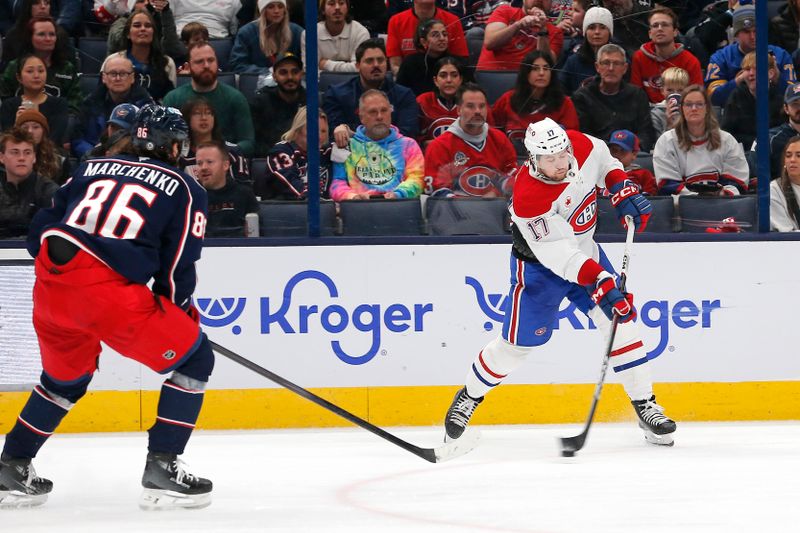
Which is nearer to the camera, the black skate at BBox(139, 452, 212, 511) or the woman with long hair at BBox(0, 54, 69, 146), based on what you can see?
the black skate at BBox(139, 452, 212, 511)

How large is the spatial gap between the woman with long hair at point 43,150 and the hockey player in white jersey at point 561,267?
185 centimetres

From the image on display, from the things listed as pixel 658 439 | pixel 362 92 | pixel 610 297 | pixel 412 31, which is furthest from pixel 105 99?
pixel 658 439

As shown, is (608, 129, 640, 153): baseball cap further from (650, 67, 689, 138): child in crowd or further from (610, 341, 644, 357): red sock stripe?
(610, 341, 644, 357): red sock stripe

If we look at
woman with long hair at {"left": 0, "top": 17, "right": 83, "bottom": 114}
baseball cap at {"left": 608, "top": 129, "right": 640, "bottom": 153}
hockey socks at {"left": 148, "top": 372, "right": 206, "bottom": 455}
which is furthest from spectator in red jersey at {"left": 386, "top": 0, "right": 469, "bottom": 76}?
hockey socks at {"left": 148, "top": 372, "right": 206, "bottom": 455}

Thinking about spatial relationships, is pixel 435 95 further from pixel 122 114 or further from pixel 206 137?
pixel 122 114

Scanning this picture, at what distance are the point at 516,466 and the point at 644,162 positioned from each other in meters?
1.62

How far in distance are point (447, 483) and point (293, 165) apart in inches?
67.3

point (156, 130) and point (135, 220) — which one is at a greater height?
point (156, 130)

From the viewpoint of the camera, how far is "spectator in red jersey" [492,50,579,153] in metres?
5.21

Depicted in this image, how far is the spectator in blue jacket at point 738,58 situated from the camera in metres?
5.30

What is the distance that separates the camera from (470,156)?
5273 mm

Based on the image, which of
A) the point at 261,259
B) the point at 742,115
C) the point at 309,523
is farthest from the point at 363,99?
the point at 309,523

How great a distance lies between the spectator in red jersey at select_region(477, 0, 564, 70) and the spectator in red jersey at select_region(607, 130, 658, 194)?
440 millimetres

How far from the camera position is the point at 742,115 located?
5352 mm
